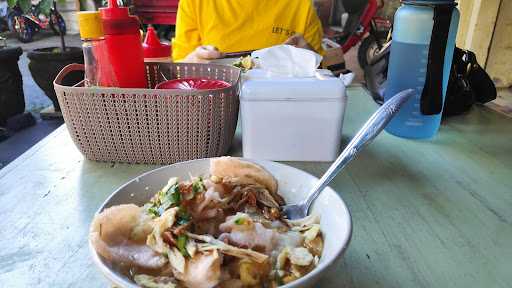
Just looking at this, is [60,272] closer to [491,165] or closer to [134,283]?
[134,283]

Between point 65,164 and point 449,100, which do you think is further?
point 449,100

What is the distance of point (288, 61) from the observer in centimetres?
95

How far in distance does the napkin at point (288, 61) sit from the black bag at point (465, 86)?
15.7 inches

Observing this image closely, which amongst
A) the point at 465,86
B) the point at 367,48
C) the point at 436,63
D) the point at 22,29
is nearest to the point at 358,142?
the point at 436,63

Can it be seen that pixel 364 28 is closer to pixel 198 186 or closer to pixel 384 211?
pixel 384 211

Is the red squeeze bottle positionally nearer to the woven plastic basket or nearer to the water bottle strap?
the woven plastic basket

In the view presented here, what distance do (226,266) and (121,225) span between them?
0.46 feet

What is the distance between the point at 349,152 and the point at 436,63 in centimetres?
40

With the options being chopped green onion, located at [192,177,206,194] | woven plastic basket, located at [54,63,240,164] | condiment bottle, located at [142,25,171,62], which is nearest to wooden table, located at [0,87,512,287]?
woven plastic basket, located at [54,63,240,164]

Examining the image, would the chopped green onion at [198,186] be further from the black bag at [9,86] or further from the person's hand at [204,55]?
the black bag at [9,86]

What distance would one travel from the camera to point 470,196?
695 millimetres

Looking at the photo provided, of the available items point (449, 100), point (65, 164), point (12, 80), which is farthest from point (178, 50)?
point (12, 80)

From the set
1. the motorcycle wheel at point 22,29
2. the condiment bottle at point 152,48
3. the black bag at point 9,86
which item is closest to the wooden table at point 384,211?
the condiment bottle at point 152,48

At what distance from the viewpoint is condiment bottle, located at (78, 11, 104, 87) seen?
2.33 feet
